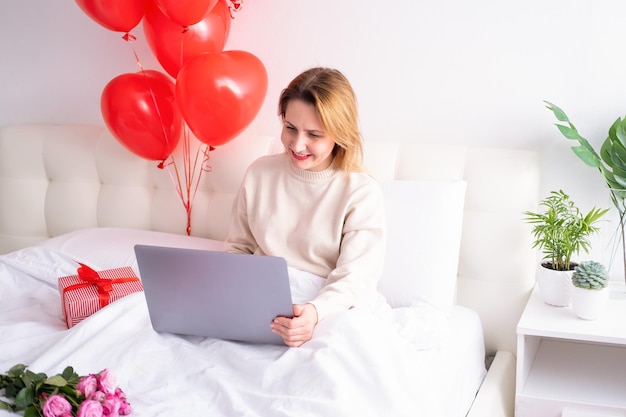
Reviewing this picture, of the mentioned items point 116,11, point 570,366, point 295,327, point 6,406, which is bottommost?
point 570,366

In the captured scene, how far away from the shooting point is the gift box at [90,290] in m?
1.97

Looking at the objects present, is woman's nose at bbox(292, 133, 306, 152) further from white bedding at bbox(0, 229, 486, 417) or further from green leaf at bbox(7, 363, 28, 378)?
green leaf at bbox(7, 363, 28, 378)

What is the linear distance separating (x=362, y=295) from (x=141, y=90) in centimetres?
102

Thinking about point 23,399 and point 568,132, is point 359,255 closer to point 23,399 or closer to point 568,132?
point 568,132

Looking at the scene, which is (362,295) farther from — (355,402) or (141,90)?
(141,90)

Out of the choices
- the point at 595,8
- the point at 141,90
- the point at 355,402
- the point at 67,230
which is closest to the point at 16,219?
the point at 67,230

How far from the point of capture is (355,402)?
153cm

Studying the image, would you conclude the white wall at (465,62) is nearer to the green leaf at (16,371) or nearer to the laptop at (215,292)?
the laptop at (215,292)

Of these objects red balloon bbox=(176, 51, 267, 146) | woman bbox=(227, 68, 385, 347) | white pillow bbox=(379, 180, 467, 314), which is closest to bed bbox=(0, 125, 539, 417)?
white pillow bbox=(379, 180, 467, 314)

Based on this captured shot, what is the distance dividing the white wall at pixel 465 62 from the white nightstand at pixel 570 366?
23cm

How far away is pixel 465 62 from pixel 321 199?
657 mm

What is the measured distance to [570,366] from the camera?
2.16m

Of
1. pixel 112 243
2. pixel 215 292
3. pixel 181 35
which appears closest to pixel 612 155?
pixel 215 292

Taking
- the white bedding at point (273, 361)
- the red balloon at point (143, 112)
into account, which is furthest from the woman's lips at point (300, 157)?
the red balloon at point (143, 112)
